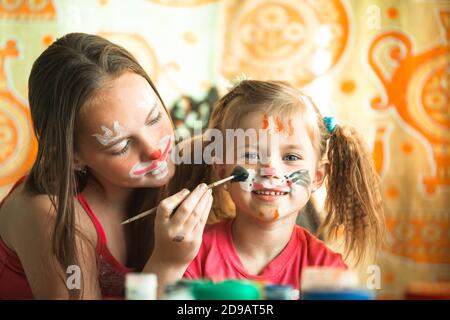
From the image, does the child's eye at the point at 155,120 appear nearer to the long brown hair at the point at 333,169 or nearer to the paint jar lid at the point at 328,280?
the long brown hair at the point at 333,169

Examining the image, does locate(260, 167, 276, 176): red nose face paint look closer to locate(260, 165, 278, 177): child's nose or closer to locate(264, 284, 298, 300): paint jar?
locate(260, 165, 278, 177): child's nose

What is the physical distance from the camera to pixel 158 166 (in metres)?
1.51

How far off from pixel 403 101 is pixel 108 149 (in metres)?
0.74

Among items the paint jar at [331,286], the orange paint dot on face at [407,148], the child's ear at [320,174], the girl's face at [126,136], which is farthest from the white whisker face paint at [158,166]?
the orange paint dot on face at [407,148]

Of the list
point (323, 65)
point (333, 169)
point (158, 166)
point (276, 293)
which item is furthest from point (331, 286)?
point (323, 65)

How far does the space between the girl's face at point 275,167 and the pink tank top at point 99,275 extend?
1.08ft

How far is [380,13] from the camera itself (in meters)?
1.62

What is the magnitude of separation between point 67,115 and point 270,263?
57 centimetres

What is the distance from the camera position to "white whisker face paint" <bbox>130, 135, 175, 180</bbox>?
4.90 ft

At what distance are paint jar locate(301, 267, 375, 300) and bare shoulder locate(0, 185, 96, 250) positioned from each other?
55 cm

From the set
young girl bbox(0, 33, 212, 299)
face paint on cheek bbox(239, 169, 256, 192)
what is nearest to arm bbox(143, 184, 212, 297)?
young girl bbox(0, 33, 212, 299)

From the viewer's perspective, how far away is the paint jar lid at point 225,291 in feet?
4.03
